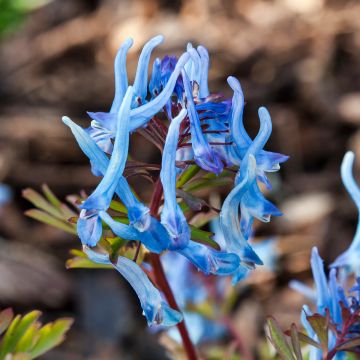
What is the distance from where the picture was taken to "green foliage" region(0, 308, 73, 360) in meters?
1.66

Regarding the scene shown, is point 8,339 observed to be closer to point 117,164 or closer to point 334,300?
point 117,164

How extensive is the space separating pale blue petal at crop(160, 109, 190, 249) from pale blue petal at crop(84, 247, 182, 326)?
154 millimetres

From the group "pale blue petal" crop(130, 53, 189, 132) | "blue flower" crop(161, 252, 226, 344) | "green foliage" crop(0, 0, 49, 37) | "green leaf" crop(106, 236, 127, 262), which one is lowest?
"blue flower" crop(161, 252, 226, 344)

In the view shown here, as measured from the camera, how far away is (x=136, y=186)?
4816 millimetres

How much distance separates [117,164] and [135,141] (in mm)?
3762

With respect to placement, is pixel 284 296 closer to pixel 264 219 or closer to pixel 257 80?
pixel 257 80

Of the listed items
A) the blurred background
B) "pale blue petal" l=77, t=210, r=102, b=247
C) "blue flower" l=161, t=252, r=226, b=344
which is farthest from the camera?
the blurred background

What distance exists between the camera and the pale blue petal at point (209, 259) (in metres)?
1.29

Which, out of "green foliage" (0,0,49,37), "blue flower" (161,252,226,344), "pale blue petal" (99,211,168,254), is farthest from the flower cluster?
"green foliage" (0,0,49,37)

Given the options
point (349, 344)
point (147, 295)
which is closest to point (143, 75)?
point (147, 295)

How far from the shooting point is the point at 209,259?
130 cm

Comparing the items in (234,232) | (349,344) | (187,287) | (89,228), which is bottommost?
(187,287)

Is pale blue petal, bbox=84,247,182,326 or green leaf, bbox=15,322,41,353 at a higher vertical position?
pale blue petal, bbox=84,247,182,326

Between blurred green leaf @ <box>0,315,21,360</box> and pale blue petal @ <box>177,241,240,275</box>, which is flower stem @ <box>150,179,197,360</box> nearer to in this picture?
pale blue petal @ <box>177,241,240,275</box>
